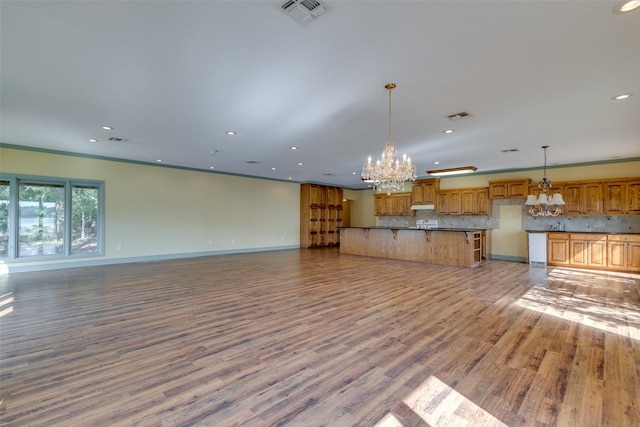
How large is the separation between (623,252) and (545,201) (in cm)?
202

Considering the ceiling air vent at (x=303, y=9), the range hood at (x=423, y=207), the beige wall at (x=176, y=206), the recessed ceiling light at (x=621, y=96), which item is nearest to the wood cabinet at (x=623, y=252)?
the range hood at (x=423, y=207)

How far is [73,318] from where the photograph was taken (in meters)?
3.58

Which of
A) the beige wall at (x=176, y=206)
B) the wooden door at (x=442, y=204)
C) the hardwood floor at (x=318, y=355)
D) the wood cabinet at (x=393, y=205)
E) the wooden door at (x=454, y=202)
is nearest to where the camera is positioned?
the hardwood floor at (x=318, y=355)

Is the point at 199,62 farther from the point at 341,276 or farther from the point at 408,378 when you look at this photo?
the point at 341,276

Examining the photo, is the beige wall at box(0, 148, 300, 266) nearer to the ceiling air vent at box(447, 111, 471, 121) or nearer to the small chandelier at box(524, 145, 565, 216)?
the ceiling air vent at box(447, 111, 471, 121)

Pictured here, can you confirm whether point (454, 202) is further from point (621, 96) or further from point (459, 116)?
point (621, 96)

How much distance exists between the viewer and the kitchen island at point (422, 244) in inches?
298

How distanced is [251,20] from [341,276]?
4940 millimetres

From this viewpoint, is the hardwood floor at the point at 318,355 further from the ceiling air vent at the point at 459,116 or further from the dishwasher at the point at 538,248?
the ceiling air vent at the point at 459,116

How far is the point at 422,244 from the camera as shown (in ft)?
27.2

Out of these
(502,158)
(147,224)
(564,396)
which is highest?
(502,158)

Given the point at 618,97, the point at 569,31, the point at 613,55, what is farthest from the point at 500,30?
the point at 618,97

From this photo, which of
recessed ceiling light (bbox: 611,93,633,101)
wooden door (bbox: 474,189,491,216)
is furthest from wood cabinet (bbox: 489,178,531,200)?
recessed ceiling light (bbox: 611,93,633,101)

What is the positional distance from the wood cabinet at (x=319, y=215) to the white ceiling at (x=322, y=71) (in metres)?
6.33
